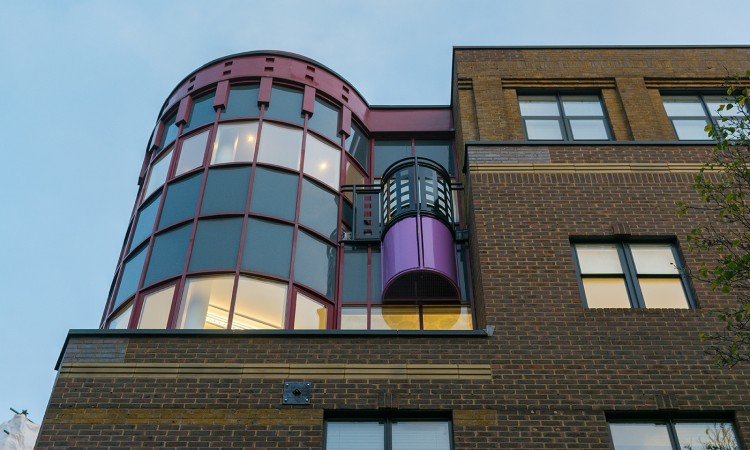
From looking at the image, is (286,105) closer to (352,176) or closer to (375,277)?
(352,176)

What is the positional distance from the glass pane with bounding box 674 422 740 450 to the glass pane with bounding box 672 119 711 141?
25.2ft

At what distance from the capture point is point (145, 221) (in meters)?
16.9

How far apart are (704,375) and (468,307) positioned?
4.71 meters

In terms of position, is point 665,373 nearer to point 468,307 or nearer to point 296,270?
point 468,307

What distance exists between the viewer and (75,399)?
12.0 metres

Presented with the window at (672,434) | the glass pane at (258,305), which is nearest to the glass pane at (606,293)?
the window at (672,434)

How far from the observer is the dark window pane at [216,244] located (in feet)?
48.1

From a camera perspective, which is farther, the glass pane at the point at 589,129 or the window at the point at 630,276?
the glass pane at the point at 589,129

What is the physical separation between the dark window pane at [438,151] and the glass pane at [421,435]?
8.41m

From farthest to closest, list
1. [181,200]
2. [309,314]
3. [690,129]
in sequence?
[690,129] → [181,200] → [309,314]

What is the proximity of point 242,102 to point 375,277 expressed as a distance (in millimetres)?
5364

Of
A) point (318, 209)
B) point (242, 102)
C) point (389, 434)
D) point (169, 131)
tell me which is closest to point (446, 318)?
point (318, 209)

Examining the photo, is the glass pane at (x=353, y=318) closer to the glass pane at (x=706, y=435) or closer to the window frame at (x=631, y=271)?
the window frame at (x=631, y=271)

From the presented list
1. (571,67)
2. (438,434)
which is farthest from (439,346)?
(571,67)
